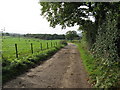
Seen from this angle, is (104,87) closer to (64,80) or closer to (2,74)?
(64,80)

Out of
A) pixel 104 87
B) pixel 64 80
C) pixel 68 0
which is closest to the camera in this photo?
pixel 104 87

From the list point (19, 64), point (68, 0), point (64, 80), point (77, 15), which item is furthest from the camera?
point (77, 15)

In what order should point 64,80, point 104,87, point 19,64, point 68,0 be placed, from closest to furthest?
point 104,87 → point 64,80 → point 19,64 → point 68,0

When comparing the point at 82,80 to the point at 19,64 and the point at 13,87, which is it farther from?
the point at 19,64

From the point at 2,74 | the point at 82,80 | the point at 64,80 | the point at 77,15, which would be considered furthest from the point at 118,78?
the point at 77,15

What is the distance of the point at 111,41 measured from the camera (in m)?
9.97

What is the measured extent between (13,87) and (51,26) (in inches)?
675

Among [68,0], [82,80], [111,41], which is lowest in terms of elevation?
[82,80]

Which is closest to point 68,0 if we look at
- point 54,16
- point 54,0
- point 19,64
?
point 54,0

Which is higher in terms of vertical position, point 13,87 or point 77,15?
point 77,15

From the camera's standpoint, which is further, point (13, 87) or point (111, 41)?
point (111, 41)

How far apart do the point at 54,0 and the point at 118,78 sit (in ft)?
46.9

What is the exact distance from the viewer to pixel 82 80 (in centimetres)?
780

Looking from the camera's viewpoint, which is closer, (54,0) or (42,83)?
(42,83)
